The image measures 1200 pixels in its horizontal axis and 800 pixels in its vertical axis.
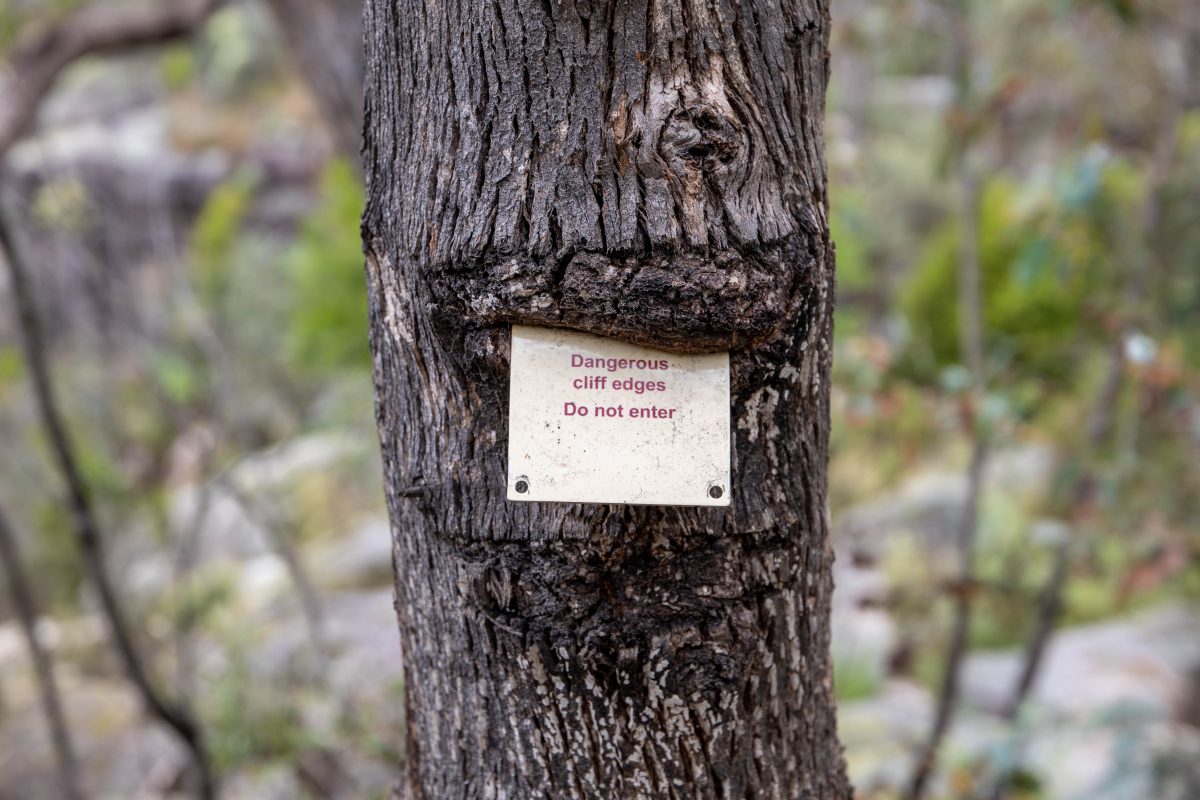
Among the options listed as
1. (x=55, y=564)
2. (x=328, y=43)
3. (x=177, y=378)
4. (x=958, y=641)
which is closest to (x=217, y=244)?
(x=177, y=378)

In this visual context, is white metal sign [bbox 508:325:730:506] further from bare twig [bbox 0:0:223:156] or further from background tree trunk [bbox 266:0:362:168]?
bare twig [bbox 0:0:223:156]

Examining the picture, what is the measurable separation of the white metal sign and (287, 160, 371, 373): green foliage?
3.31 metres

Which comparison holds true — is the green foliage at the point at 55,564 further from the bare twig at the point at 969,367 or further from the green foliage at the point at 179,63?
the bare twig at the point at 969,367

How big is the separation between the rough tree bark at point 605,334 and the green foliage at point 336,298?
3218mm

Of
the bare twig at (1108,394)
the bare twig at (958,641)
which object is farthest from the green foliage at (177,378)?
the bare twig at (1108,394)

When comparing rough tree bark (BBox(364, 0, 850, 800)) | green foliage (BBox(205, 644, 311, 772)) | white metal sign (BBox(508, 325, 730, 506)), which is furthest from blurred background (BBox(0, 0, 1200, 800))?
white metal sign (BBox(508, 325, 730, 506))

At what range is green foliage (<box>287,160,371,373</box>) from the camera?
409 cm

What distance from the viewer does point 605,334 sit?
0.80 m

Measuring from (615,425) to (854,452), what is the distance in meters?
5.54

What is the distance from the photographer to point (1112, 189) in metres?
2.85

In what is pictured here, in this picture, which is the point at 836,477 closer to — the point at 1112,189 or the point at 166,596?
the point at 1112,189

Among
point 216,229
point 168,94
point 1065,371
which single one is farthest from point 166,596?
point 168,94

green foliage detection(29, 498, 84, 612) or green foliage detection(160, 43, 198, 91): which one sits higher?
green foliage detection(160, 43, 198, 91)

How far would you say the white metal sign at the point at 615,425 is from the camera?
81 centimetres
